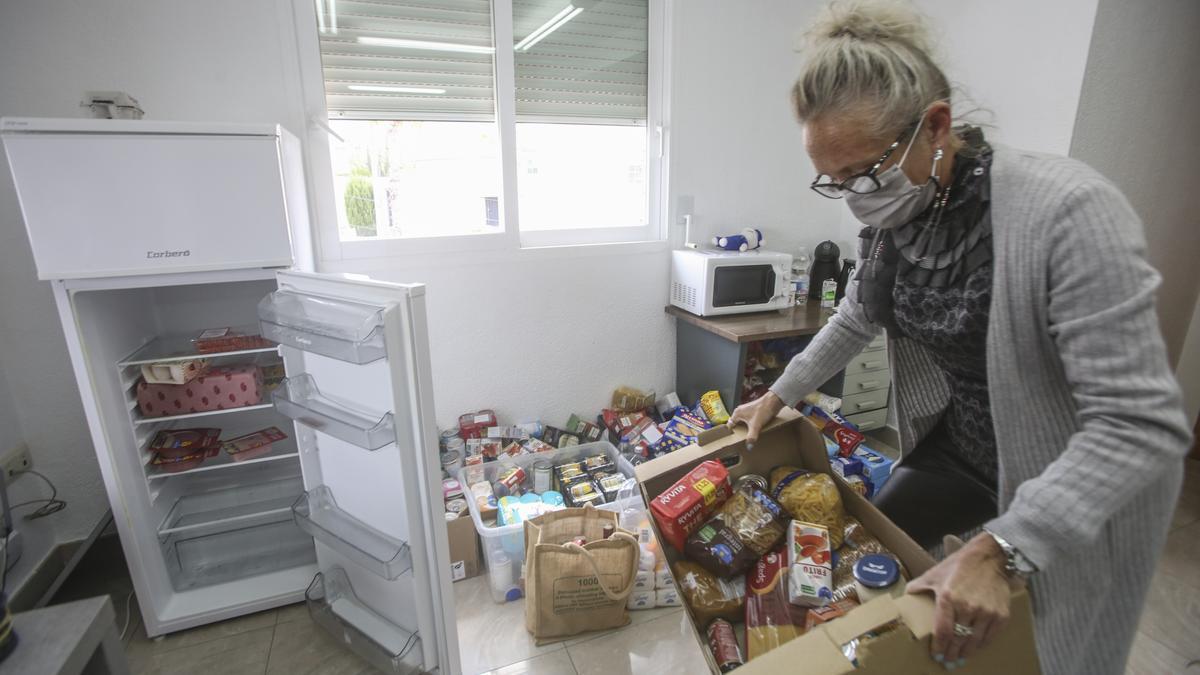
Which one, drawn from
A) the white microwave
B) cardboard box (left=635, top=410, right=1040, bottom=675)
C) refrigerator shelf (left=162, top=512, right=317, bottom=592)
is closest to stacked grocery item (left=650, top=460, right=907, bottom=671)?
cardboard box (left=635, top=410, right=1040, bottom=675)

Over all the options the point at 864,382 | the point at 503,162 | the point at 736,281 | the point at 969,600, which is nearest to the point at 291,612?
the point at 503,162

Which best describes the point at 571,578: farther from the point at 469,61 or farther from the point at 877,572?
the point at 469,61

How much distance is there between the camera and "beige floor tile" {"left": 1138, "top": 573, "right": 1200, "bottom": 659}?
61.1 inches

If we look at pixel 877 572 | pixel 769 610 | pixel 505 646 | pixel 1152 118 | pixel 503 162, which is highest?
pixel 1152 118

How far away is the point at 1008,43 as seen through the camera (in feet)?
6.53

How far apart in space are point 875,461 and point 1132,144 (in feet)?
4.90

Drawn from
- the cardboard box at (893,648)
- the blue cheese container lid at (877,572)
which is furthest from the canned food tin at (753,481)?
the cardboard box at (893,648)

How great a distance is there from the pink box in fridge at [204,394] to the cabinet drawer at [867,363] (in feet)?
7.76

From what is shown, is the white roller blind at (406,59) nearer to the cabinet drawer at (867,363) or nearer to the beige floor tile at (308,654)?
the beige floor tile at (308,654)

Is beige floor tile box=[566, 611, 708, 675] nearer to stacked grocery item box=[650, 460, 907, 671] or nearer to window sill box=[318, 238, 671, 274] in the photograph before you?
stacked grocery item box=[650, 460, 907, 671]

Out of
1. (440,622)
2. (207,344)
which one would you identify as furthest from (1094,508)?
(207,344)

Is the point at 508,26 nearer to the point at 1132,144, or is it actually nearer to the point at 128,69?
the point at 128,69

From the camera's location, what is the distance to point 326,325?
1.19 m

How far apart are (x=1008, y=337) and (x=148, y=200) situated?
5.82 ft
